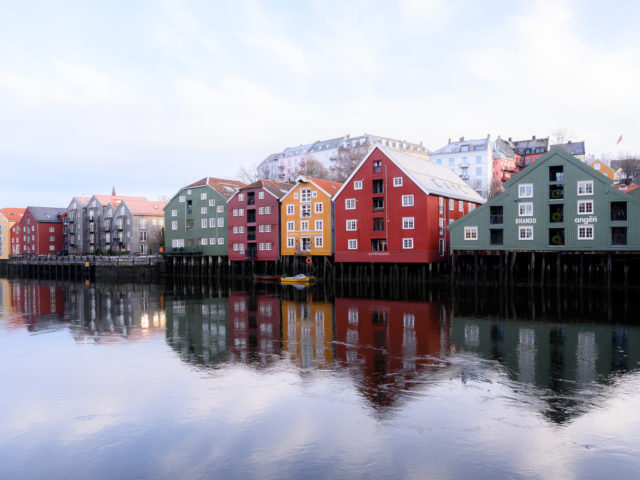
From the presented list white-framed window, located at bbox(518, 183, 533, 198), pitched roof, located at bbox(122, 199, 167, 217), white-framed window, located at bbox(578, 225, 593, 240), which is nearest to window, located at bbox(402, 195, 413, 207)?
white-framed window, located at bbox(518, 183, 533, 198)

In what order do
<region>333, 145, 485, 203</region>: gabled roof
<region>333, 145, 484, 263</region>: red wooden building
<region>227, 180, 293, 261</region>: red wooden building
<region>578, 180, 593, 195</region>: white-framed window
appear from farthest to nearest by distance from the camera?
<region>227, 180, 293, 261</region>: red wooden building, <region>333, 145, 485, 203</region>: gabled roof, <region>333, 145, 484, 263</region>: red wooden building, <region>578, 180, 593, 195</region>: white-framed window

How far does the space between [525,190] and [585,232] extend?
6378 millimetres

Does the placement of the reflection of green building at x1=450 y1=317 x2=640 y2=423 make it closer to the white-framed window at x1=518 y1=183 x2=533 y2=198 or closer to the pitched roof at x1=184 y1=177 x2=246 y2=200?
the white-framed window at x1=518 y1=183 x2=533 y2=198

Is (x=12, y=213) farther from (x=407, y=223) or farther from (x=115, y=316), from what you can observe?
(x=407, y=223)

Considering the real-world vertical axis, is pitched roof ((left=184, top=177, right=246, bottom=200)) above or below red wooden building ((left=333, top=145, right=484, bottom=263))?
above

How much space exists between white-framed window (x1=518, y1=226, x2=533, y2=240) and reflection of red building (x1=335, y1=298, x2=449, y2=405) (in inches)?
649

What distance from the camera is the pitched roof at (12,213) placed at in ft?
409

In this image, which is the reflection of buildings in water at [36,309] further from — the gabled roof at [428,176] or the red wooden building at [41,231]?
the red wooden building at [41,231]

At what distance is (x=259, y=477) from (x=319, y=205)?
51017 millimetres

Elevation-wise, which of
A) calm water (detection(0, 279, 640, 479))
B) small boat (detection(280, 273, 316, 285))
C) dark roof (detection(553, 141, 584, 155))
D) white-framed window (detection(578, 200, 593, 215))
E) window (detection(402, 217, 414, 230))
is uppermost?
dark roof (detection(553, 141, 584, 155))

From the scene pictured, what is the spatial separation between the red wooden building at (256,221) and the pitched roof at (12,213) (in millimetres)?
81431

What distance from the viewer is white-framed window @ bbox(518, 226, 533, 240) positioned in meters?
48.2

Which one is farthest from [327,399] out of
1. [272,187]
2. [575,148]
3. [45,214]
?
[45,214]

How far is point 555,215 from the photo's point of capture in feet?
155
